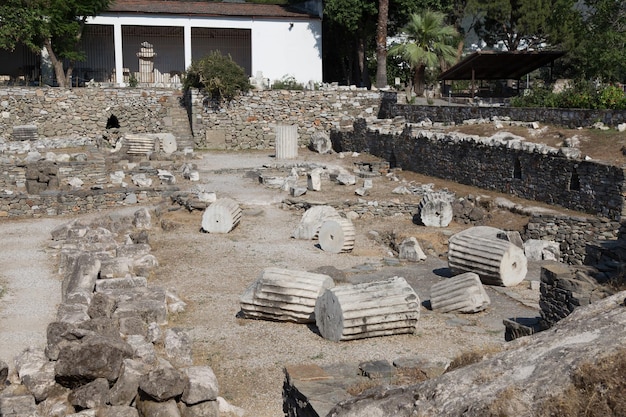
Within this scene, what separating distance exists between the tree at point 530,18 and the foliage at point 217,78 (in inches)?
636

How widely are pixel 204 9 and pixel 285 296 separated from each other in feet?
108

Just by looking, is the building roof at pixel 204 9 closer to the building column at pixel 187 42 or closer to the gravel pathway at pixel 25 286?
the building column at pixel 187 42

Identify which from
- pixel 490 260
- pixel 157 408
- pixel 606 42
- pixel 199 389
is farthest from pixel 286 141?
pixel 157 408

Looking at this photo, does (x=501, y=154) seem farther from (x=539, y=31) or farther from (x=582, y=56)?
(x=539, y=31)

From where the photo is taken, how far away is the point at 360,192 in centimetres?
2341

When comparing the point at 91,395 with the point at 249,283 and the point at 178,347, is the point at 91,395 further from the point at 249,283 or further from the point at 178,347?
the point at 249,283

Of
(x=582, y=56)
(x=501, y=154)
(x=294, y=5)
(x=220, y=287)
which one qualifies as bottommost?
(x=220, y=287)

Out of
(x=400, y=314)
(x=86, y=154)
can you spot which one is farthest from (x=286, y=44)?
(x=400, y=314)

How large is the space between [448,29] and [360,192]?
15.6 m

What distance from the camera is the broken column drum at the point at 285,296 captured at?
11.7m

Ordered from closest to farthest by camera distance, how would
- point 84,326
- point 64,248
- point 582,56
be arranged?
point 84,326 → point 64,248 → point 582,56

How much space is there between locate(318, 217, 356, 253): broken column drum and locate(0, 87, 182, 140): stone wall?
62.4 feet

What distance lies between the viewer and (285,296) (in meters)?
11.7

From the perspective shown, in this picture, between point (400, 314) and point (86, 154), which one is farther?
point (86, 154)
